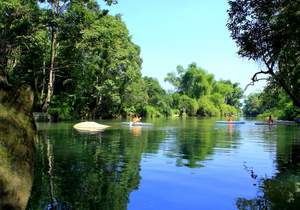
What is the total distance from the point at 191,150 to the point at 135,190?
38.2 ft

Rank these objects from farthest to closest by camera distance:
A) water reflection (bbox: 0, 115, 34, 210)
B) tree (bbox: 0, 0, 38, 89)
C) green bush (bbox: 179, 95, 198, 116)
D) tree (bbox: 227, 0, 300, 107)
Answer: green bush (bbox: 179, 95, 198, 116), tree (bbox: 0, 0, 38, 89), tree (bbox: 227, 0, 300, 107), water reflection (bbox: 0, 115, 34, 210)

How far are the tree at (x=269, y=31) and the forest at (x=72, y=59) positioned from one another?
8786 millimetres

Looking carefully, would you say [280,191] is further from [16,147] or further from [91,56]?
[91,56]

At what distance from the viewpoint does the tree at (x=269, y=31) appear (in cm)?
1439

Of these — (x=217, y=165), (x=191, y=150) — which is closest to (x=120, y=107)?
(x=191, y=150)

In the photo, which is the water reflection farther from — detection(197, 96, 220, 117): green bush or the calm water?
detection(197, 96, 220, 117): green bush

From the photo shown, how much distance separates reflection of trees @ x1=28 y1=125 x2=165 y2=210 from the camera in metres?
10.9

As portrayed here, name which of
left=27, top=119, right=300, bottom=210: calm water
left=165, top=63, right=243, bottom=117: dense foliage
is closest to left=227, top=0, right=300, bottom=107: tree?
left=27, top=119, right=300, bottom=210: calm water

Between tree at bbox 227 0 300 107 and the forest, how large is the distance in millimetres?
8786

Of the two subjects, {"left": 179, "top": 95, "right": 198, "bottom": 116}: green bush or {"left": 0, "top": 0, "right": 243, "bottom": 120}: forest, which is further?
{"left": 179, "top": 95, "right": 198, "bottom": 116}: green bush

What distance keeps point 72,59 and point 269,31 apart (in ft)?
151

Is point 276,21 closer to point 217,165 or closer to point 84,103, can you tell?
point 217,165

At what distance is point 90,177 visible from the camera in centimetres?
1409

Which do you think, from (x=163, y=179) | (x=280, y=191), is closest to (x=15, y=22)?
(x=163, y=179)
